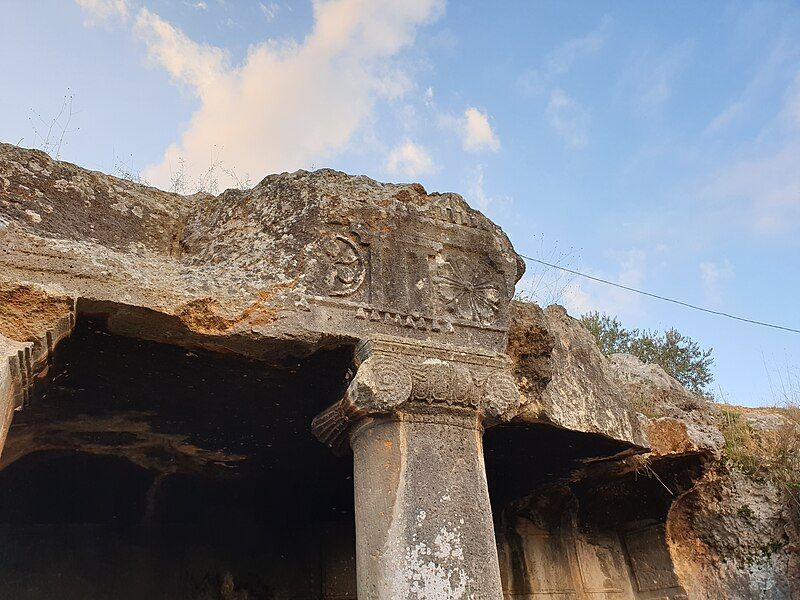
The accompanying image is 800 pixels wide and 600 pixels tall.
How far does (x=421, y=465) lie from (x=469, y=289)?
1166mm

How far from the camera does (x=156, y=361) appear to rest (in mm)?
3795

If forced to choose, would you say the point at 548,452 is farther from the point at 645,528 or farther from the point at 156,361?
the point at 156,361

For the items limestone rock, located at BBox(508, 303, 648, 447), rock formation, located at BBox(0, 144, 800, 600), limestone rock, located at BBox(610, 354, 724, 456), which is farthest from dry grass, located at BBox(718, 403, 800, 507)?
limestone rock, located at BBox(508, 303, 648, 447)

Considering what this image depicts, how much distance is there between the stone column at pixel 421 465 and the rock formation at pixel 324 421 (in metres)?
0.01

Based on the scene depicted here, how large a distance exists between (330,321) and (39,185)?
170cm

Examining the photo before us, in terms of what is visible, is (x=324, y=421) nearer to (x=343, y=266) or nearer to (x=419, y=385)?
(x=419, y=385)

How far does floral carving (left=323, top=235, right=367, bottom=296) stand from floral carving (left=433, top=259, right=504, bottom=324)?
0.47m

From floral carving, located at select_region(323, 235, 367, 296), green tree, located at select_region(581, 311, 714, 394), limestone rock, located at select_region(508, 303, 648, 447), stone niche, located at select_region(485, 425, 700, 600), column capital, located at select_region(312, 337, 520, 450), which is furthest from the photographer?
green tree, located at select_region(581, 311, 714, 394)

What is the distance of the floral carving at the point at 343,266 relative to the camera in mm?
3803

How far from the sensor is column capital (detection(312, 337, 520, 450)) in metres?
3.50

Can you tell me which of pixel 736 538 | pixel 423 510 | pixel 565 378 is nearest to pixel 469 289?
pixel 565 378

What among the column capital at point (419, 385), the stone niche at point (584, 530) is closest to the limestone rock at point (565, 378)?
the column capital at point (419, 385)

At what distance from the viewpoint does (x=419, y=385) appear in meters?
3.57

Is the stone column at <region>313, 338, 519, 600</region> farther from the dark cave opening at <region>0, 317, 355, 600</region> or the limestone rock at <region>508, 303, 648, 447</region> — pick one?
the limestone rock at <region>508, 303, 648, 447</region>
